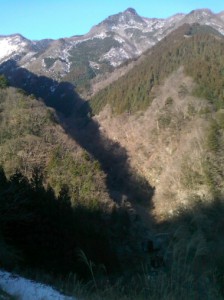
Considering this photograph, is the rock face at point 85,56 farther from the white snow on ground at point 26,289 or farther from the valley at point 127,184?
the white snow on ground at point 26,289

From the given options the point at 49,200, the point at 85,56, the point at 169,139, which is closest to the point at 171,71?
the point at 169,139

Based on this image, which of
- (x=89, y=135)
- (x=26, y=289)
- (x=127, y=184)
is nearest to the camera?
(x=26, y=289)

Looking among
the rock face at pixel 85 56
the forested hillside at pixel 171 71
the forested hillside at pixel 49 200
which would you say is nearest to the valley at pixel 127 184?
the forested hillside at pixel 49 200

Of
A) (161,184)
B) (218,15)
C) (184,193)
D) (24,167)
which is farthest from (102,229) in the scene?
(218,15)

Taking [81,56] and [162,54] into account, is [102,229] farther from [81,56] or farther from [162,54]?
[81,56]

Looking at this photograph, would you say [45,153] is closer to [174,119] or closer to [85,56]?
[174,119]

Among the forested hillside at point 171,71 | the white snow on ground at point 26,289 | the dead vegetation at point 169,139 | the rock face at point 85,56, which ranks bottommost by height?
the white snow on ground at point 26,289
